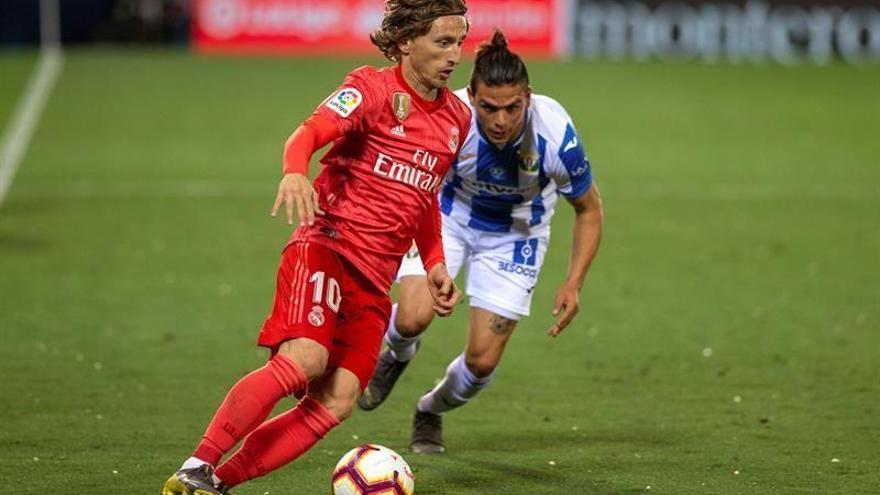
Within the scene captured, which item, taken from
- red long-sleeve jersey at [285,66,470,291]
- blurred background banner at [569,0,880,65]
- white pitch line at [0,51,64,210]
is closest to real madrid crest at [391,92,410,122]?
red long-sleeve jersey at [285,66,470,291]

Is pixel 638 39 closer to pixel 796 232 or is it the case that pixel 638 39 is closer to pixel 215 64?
pixel 215 64

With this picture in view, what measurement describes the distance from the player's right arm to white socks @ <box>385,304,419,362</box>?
1750mm

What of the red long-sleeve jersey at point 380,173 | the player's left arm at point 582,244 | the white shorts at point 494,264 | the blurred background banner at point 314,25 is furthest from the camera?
the blurred background banner at point 314,25

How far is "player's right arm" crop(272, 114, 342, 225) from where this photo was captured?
5137 mm

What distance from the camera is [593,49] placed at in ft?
92.2

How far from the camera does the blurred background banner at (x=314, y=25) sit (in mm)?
27172

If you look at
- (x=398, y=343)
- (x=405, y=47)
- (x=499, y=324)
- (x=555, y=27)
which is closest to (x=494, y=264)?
(x=499, y=324)

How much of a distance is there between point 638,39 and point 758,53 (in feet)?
6.96

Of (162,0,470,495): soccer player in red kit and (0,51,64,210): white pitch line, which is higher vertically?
(162,0,470,495): soccer player in red kit

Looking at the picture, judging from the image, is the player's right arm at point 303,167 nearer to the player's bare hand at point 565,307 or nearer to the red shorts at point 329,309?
Result: the red shorts at point 329,309

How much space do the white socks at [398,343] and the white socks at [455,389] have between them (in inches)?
10.9

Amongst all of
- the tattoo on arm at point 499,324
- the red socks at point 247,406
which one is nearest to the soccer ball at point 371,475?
the red socks at point 247,406

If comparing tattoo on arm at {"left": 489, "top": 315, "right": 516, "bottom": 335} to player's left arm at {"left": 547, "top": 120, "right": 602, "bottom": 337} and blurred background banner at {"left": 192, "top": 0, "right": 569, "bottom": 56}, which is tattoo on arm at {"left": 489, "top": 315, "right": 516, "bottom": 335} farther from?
blurred background banner at {"left": 192, "top": 0, "right": 569, "bottom": 56}

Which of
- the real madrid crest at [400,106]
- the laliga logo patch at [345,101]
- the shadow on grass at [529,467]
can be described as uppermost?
the laliga logo patch at [345,101]
